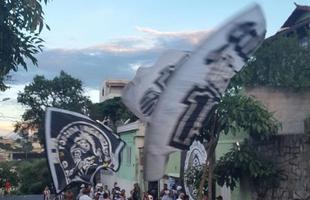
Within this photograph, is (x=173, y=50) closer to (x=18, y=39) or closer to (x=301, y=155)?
(x=18, y=39)

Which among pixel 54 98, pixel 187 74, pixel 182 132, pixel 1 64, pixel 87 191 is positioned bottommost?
pixel 87 191

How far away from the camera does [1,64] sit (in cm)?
977

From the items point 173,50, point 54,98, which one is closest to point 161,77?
point 173,50

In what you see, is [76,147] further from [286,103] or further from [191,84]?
[191,84]

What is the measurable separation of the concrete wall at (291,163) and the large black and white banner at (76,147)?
4092 mm

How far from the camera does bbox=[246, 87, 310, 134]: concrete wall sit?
58.9 ft

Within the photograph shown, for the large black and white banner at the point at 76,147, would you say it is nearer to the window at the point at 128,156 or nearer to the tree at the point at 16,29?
the tree at the point at 16,29

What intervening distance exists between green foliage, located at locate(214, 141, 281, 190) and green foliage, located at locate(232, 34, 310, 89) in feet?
11.3

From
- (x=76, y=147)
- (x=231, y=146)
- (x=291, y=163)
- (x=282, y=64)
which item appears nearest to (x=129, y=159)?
(x=231, y=146)

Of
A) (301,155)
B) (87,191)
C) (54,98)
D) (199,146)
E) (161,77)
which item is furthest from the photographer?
(54,98)

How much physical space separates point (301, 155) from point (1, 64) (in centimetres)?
768

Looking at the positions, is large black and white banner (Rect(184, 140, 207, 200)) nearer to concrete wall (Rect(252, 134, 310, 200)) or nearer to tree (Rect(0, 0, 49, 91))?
concrete wall (Rect(252, 134, 310, 200))

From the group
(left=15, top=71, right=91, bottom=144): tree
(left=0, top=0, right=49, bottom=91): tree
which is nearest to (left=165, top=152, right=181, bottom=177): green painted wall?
(left=0, top=0, right=49, bottom=91): tree

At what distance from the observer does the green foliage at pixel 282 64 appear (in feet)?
60.5
